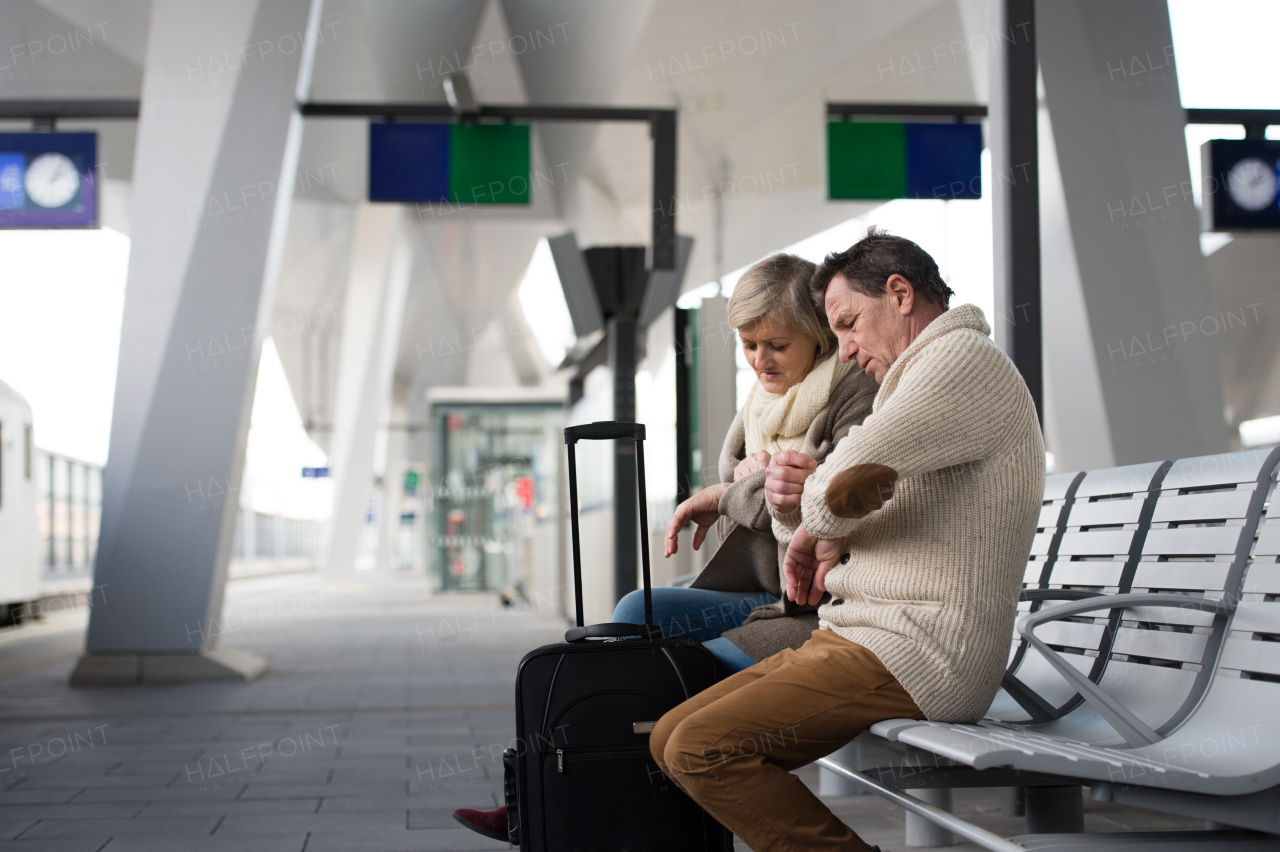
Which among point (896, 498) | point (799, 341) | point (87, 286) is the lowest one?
point (896, 498)

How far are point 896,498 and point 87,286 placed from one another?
26.0m

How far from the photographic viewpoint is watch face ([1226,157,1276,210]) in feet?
25.6

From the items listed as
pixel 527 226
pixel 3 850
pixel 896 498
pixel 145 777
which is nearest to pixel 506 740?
pixel 145 777

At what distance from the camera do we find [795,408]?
2.62 meters

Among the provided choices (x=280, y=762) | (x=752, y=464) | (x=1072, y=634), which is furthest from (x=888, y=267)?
(x=280, y=762)

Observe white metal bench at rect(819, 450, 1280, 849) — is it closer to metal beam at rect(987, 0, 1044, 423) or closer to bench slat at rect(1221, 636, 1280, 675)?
bench slat at rect(1221, 636, 1280, 675)

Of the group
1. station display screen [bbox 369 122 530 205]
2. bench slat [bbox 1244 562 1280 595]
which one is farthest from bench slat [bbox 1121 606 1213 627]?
station display screen [bbox 369 122 530 205]

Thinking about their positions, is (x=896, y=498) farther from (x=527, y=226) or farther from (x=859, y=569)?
(x=527, y=226)

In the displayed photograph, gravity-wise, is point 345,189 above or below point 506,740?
above

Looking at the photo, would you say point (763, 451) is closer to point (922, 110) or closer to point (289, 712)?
point (289, 712)

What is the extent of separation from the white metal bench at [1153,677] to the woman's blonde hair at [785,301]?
0.82 meters

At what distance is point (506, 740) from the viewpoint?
15.9 feet

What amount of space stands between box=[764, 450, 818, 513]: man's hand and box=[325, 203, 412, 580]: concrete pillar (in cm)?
2218

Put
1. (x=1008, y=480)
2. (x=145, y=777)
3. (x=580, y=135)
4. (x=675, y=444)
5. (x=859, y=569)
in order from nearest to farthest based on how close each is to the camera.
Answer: (x=1008, y=480) < (x=859, y=569) < (x=145, y=777) < (x=675, y=444) < (x=580, y=135)
